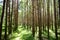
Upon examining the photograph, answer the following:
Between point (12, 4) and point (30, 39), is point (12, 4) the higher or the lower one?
the higher one

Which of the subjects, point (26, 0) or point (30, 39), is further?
point (26, 0)

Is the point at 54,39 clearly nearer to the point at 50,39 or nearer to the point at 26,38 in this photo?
the point at 50,39

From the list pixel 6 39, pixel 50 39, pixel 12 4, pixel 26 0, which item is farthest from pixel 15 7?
pixel 50 39

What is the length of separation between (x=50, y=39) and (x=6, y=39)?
4546mm

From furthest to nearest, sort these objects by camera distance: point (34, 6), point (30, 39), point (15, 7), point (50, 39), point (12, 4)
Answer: point (15, 7)
point (12, 4)
point (34, 6)
point (50, 39)
point (30, 39)

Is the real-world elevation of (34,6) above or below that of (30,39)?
above

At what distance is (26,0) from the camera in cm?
2955

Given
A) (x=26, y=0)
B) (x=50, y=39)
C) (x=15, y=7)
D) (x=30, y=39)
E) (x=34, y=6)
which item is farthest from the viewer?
(x=26, y=0)

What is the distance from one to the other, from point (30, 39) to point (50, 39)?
2161mm

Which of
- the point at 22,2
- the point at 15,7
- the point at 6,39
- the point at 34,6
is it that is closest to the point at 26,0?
the point at 22,2

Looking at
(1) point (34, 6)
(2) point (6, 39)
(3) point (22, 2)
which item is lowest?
(2) point (6, 39)

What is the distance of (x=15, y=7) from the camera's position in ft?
79.2

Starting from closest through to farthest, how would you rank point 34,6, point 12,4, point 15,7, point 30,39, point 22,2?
point 30,39, point 34,6, point 12,4, point 15,7, point 22,2

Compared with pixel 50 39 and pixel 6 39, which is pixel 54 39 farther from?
pixel 6 39
